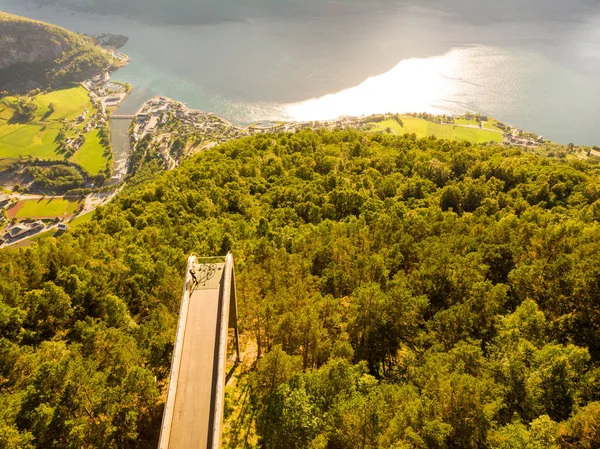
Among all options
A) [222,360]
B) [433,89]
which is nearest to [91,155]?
[433,89]

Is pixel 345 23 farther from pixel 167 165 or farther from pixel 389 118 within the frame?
pixel 167 165

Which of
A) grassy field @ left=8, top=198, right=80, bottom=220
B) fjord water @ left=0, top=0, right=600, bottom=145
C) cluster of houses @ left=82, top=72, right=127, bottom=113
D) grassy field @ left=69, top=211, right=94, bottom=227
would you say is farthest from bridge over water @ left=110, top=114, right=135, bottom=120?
grassy field @ left=69, top=211, right=94, bottom=227

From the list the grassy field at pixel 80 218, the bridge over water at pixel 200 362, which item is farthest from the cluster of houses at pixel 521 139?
the grassy field at pixel 80 218

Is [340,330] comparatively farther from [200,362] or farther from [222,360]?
[200,362]

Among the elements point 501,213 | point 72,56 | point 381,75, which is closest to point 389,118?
point 381,75

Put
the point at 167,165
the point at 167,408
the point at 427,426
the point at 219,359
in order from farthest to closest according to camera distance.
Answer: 1. the point at 167,165
2. the point at 219,359
3. the point at 167,408
4. the point at 427,426

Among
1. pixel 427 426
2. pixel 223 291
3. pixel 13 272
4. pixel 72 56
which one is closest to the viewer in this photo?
pixel 427 426

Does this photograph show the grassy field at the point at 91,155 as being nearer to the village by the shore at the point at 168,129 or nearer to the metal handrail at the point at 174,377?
the village by the shore at the point at 168,129
